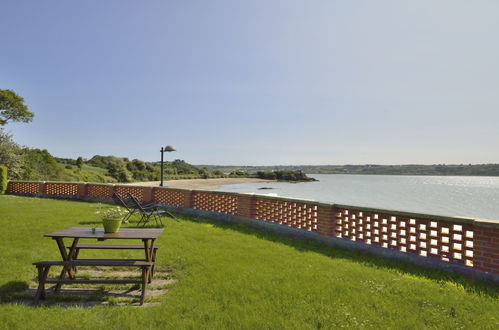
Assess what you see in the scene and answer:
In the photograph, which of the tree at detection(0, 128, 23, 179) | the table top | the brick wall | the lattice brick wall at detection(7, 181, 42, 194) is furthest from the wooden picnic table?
the tree at detection(0, 128, 23, 179)

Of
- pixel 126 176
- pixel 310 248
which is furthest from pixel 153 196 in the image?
pixel 126 176

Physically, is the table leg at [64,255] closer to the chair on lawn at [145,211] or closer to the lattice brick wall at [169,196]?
the chair on lawn at [145,211]

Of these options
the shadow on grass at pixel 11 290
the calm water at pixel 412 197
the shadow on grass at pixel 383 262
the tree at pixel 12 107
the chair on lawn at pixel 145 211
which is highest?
the tree at pixel 12 107

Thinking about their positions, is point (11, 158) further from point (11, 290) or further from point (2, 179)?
point (11, 290)

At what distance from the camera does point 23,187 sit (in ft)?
59.0

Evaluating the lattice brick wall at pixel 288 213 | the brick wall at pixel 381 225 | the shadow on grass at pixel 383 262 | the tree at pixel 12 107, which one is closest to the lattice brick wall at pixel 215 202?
the brick wall at pixel 381 225

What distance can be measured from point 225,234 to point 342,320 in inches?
196

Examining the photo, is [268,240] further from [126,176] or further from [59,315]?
[126,176]

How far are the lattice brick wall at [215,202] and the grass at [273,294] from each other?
12.9ft

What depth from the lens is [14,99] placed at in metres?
26.7

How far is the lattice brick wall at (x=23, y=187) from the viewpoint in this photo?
1769 centimetres

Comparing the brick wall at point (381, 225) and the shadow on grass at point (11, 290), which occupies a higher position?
the brick wall at point (381, 225)

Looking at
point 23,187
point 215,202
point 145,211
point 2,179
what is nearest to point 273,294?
point 145,211

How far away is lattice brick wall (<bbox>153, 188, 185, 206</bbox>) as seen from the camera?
12828mm
